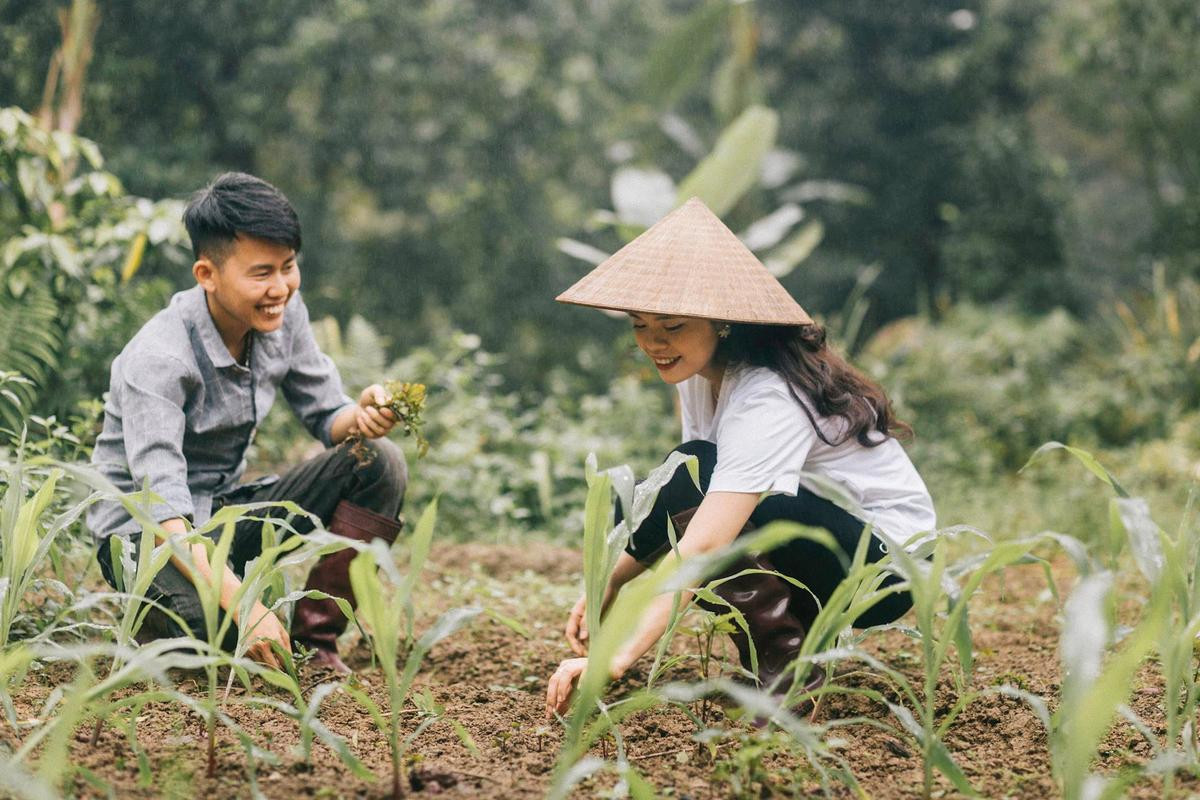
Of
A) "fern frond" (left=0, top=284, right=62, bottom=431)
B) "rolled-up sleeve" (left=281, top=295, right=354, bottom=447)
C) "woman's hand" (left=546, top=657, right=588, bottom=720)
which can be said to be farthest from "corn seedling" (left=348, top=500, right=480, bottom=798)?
"fern frond" (left=0, top=284, right=62, bottom=431)

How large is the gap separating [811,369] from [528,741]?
892 millimetres

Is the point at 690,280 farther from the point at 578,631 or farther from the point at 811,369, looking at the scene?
the point at 578,631

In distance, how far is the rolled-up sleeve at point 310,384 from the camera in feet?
8.76

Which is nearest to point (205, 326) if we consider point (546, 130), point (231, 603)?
point (231, 603)

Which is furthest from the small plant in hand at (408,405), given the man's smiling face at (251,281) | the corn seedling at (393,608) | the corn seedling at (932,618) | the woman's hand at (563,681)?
the corn seedling at (932,618)

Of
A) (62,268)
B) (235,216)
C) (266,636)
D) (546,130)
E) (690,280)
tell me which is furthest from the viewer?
(546,130)

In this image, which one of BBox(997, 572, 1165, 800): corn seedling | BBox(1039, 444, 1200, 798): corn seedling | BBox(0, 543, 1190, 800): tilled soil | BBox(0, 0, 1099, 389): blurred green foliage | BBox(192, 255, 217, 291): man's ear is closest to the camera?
BBox(997, 572, 1165, 800): corn seedling

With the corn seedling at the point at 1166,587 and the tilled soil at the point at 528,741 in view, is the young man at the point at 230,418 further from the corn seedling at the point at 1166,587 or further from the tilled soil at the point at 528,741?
the corn seedling at the point at 1166,587

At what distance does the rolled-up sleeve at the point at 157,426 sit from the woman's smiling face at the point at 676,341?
94cm

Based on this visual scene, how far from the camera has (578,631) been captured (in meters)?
2.31

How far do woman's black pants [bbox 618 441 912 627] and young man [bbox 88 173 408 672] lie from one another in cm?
60

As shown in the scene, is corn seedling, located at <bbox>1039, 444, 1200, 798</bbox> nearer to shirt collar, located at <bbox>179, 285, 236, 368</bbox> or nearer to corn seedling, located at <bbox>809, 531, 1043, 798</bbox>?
corn seedling, located at <bbox>809, 531, 1043, 798</bbox>

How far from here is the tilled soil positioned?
1.62 m

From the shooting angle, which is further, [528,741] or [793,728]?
[528,741]
